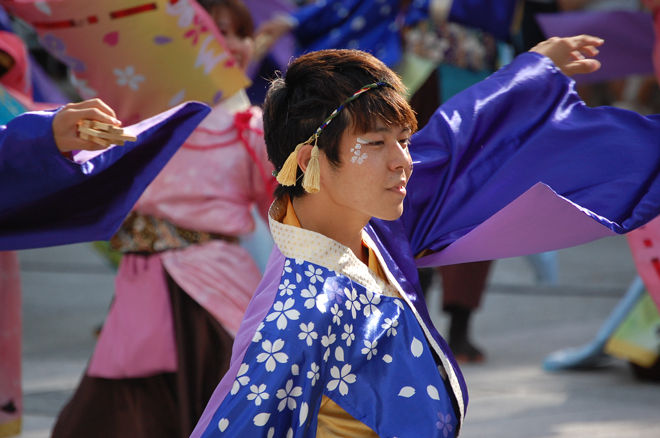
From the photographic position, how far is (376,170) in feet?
5.47

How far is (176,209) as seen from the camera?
255cm

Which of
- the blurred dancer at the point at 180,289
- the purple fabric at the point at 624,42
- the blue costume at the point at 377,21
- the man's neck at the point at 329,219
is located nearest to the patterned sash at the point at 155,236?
the blurred dancer at the point at 180,289

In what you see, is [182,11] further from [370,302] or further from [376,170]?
[370,302]

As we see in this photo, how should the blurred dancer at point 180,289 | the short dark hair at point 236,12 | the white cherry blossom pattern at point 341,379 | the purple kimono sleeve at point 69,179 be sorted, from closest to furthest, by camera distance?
the white cherry blossom pattern at point 341,379 → the purple kimono sleeve at point 69,179 → the blurred dancer at point 180,289 → the short dark hair at point 236,12

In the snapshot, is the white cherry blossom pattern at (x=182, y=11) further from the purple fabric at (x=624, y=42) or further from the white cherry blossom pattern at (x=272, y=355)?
the purple fabric at (x=624, y=42)

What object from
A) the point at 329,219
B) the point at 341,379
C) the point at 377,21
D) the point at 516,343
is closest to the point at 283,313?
the point at 341,379

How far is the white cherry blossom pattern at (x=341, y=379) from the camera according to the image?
5.18ft

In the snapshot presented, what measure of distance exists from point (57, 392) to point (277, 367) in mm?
2554

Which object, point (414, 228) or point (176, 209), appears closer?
point (414, 228)

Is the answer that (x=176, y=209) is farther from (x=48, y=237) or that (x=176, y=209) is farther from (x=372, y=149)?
(x=372, y=149)

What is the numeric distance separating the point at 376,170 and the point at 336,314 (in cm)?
30

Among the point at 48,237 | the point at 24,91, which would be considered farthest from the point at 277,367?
the point at 24,91

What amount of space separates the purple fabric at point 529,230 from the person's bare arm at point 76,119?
0.81 meters

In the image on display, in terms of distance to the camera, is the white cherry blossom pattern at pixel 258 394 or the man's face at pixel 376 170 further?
the man's face at pixel 376 170
